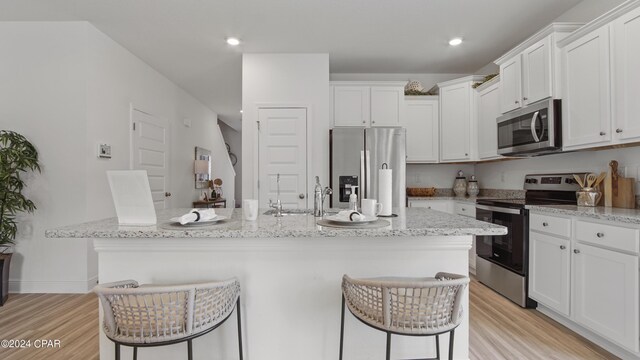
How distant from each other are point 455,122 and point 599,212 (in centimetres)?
212


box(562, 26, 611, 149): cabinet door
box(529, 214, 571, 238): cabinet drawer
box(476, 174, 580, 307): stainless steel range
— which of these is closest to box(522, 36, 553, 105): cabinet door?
box(562, 26, 611, 149): cabinet door

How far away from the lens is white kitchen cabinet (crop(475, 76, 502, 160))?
3262 millimetres

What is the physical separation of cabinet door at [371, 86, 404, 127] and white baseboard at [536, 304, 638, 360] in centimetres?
245

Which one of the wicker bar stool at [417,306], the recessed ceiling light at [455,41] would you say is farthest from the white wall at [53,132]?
the recessed ceiling light at [455,41]

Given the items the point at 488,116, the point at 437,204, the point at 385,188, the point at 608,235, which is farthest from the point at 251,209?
the point at 488,116

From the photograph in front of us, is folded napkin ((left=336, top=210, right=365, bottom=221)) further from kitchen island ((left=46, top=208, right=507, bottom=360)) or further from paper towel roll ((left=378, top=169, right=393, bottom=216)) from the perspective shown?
paper towel roll ((left=378, top=169, right=393, bottom=216))

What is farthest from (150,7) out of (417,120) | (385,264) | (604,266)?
(604,266)

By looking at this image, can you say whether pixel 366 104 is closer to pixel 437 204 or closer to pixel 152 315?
pixel 437 204

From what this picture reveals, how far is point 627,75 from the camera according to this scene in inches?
73.8

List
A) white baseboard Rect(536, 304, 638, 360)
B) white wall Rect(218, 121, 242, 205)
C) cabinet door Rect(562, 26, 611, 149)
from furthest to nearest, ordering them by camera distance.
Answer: white wall Rect(218, 121, 242, 205), cabinet door Rect(562, 26, 611, 149), white baseboard Rect(536, 304, 638, 360)

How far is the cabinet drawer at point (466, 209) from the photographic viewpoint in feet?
10.5

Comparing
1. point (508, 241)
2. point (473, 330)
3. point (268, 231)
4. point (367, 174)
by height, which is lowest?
point (473, 330)

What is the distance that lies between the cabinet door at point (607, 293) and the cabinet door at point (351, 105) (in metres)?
2.48

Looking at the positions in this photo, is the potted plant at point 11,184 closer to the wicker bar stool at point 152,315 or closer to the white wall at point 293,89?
the white wall at point 293,89
